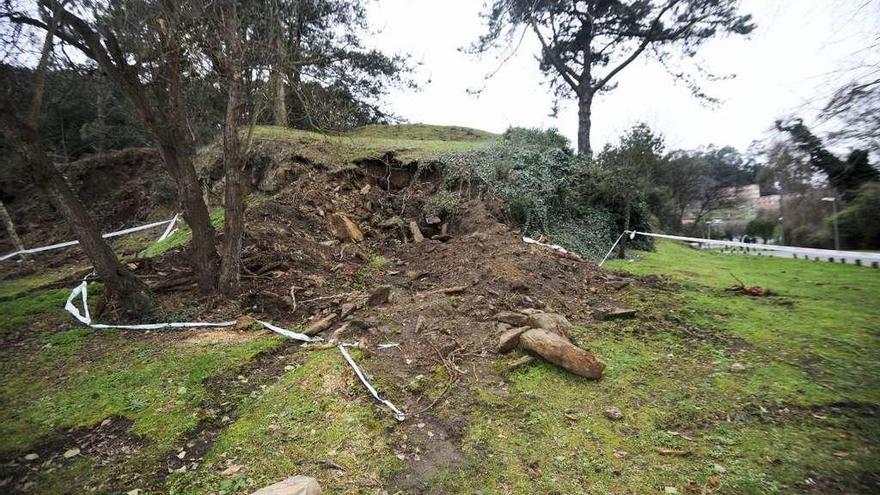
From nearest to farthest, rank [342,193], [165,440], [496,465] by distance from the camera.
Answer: [496,465], [165,440], [342,193]

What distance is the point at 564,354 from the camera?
357cm

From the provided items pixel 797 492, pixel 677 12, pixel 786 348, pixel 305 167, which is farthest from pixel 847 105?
pixel 677 12

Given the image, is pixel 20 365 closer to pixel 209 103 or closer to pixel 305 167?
pixel 209 103

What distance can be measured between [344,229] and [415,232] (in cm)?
144

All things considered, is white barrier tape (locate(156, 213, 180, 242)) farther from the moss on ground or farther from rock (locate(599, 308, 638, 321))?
rock (locate(599, 308, 638, 321))

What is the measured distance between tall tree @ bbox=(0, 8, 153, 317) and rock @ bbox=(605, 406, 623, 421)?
5543mm

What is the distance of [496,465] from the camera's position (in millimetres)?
2625

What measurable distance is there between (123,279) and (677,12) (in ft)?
52.1

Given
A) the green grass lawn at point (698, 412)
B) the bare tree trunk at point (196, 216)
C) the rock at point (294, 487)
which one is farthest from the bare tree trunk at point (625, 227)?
the rock at point (294, 487)

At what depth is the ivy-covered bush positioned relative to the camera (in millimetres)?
8906

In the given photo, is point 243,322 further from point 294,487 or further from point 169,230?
point 169,230

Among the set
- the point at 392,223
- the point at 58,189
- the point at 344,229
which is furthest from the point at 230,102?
the point at 392,223

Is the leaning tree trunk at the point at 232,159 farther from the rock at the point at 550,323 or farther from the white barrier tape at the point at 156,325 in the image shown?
the rock at the point at 550,323

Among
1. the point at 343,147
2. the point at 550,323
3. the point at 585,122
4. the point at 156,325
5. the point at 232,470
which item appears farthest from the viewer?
the point at 585,122
